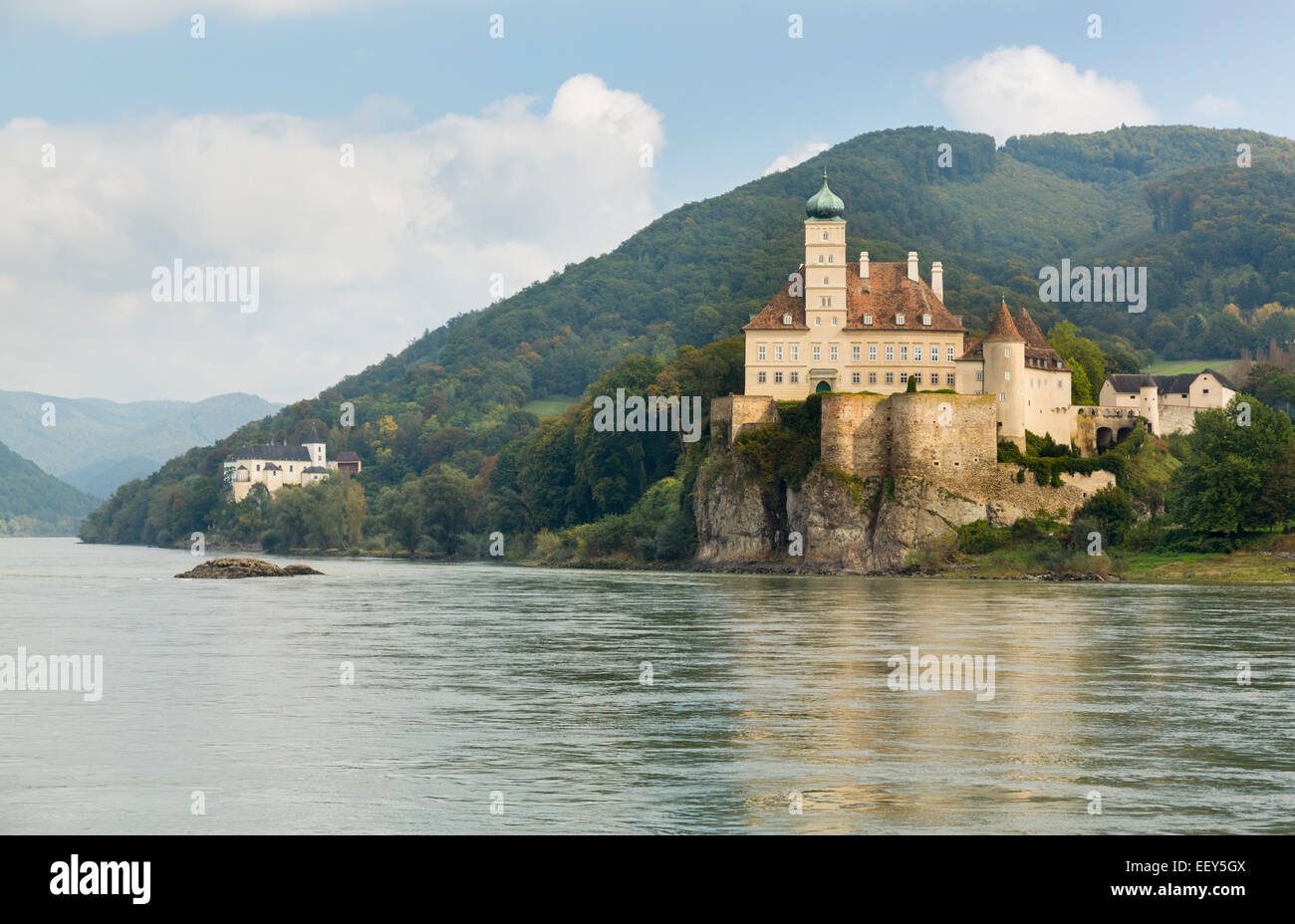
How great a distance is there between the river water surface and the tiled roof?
46115 mm

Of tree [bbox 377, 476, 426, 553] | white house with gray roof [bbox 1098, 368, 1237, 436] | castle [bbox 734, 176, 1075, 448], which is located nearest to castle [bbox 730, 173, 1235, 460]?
castle [bbox 734, 176, 1075, 448]

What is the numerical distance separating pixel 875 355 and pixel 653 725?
249 ft

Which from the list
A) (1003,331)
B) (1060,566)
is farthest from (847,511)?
(1060,566)

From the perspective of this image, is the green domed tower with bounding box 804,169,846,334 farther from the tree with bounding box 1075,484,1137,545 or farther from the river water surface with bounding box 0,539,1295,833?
the river water surface with bounding box 0,539,1295,833

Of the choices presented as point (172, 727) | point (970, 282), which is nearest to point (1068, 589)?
point (172, 727)

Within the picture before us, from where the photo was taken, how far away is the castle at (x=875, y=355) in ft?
321

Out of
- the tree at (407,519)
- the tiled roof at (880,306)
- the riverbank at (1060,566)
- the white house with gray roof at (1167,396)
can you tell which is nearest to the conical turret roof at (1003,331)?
the tiled roof at (880,306)

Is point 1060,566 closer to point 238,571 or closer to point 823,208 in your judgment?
point 823,208

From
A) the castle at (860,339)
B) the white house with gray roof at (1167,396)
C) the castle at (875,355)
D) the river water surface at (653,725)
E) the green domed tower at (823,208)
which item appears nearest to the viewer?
the river water surface at (653,725)

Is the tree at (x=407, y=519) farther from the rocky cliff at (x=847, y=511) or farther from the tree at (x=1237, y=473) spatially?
the tree at (x=1237, y=473)

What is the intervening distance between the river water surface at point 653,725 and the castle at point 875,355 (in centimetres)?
4052

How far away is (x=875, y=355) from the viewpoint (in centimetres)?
10244

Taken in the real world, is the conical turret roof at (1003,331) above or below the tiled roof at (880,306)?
below
